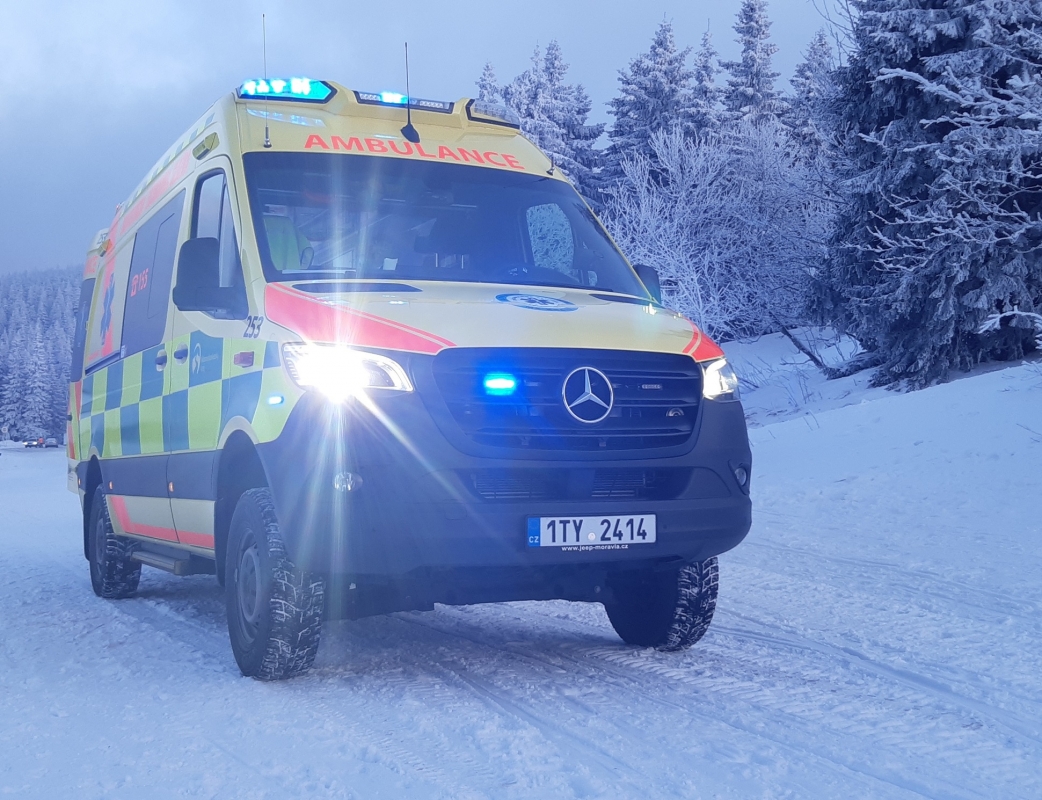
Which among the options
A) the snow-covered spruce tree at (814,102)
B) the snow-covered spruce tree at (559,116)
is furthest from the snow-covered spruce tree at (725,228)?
the snow-covered spruce tree at (559,116)

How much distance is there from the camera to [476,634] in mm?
5543

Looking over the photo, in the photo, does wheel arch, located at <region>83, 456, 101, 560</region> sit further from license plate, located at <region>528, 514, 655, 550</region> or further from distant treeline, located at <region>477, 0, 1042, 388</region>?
distant treeline, located at <region>477, 0, 1042, 388</region>

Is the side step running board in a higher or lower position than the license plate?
lower

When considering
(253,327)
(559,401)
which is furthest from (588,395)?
(253,327)

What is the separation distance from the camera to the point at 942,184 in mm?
16562

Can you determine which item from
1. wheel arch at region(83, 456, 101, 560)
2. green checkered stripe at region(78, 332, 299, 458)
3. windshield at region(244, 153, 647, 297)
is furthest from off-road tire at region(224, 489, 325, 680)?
wheel arch at region(83, 456, 101, 560)

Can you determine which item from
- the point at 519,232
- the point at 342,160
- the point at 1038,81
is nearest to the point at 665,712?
the point at 519,232

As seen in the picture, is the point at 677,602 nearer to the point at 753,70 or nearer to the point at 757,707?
the point at 757,707

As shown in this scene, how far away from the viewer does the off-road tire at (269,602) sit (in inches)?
165

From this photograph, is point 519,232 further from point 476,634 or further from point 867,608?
point 867,608

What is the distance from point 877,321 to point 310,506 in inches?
635

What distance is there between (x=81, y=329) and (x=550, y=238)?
4.88 metres

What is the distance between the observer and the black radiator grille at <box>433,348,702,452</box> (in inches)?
158

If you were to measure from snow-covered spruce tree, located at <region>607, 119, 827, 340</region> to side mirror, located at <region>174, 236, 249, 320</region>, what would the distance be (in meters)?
21.4
